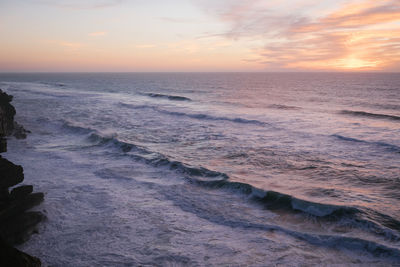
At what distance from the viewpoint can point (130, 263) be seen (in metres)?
7.16

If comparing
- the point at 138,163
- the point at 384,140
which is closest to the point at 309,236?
the point at 138,163

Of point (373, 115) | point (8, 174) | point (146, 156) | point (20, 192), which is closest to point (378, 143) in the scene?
point (373, 115)

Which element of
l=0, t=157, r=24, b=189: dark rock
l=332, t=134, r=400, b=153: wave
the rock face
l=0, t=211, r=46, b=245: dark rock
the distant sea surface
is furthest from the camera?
l=332, t=134, r=400, b=153: wave

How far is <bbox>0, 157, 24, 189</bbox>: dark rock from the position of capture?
830cm

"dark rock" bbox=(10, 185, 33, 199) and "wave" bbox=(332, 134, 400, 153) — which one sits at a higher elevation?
"wave" bbox=(332, 134, 400, 153)

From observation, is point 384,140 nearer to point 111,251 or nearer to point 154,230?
point 154,230

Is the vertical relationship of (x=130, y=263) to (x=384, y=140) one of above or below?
below

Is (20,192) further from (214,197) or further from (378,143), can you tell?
(378,143)

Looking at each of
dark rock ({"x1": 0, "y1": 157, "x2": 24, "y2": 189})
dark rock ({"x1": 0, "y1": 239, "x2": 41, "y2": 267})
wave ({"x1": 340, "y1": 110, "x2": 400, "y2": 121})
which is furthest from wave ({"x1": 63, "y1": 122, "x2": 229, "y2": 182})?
wave ({"x1": 340, "y1": 110, "x2": 400, "y2": 121})

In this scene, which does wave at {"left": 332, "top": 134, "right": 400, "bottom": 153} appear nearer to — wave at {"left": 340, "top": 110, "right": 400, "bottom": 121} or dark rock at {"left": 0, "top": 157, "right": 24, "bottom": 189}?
wave at {"left": 340, "top": 110, "right": 400, "bottom": 121}

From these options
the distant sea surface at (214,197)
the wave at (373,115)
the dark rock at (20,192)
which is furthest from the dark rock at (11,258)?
the wave at (373,115)

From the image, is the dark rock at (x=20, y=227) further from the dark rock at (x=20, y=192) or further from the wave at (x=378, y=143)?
the wave at (x=378, y=143)

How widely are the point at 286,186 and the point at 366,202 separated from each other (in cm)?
292

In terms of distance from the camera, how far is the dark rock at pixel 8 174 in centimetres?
830
